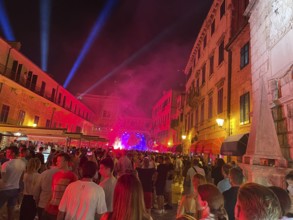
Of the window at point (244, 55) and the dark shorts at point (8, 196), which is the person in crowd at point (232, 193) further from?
the window at point (244, 55)

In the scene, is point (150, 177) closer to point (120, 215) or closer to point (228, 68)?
point (120, 215)

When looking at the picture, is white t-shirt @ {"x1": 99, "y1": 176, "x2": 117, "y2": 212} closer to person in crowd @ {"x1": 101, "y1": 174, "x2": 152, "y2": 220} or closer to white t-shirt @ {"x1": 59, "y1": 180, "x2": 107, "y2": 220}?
white t-shirt @ {"x1": 59, "y1": 180, "x2": 107, "y2": 220}

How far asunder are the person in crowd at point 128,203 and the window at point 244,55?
39.7ft

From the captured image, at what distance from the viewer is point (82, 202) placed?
3.30 metres

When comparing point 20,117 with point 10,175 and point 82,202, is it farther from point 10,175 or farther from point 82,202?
point 82,202

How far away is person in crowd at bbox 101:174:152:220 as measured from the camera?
2330 millimetres

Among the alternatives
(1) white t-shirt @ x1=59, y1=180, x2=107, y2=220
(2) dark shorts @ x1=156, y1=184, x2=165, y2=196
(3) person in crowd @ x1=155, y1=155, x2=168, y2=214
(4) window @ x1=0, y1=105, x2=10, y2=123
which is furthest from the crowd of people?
(4) window @ x1=0, y1=105, x2=10, y2=123

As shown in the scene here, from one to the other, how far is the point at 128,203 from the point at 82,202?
1.25 m

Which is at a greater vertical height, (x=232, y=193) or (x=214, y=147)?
(x=214, y=147)

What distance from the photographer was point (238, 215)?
2014 mm

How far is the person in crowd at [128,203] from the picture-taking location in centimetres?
233

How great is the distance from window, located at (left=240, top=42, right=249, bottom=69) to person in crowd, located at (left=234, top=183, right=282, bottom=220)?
12.0m

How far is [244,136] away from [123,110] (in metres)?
58.0

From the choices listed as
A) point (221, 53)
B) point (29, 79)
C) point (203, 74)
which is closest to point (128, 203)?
point (221, 53)
